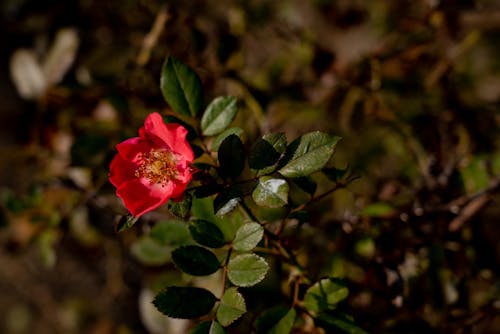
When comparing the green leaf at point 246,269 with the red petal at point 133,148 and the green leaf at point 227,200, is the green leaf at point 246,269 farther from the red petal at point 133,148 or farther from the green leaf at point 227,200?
the red petal at point 133,148

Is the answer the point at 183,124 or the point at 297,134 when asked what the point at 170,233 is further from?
the point at 297,134

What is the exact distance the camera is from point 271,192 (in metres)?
0.66

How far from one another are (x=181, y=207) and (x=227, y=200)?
63 millimetres

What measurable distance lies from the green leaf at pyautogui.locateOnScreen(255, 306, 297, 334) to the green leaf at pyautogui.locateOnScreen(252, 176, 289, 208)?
0.68ft

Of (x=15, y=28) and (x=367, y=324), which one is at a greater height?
(x=15, y=28)

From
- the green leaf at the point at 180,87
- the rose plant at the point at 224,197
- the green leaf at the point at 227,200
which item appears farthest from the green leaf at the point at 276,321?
the green leaf at the point at 180,87

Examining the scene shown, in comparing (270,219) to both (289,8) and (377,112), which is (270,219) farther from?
(289,8)

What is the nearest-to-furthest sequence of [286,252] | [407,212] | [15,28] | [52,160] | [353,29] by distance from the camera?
1. [286,252]
2. [407,212]
3. [52,160]
4. [15,28]
5. [353,29]

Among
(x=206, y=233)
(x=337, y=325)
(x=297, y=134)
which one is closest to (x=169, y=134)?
(x=206, y=233)

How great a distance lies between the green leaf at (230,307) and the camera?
2.20 ft

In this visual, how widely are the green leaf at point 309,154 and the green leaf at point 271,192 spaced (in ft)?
0.07

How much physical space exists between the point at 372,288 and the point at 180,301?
374mm

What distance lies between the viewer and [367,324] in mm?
863

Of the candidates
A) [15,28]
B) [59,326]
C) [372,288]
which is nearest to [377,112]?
[372,288]
